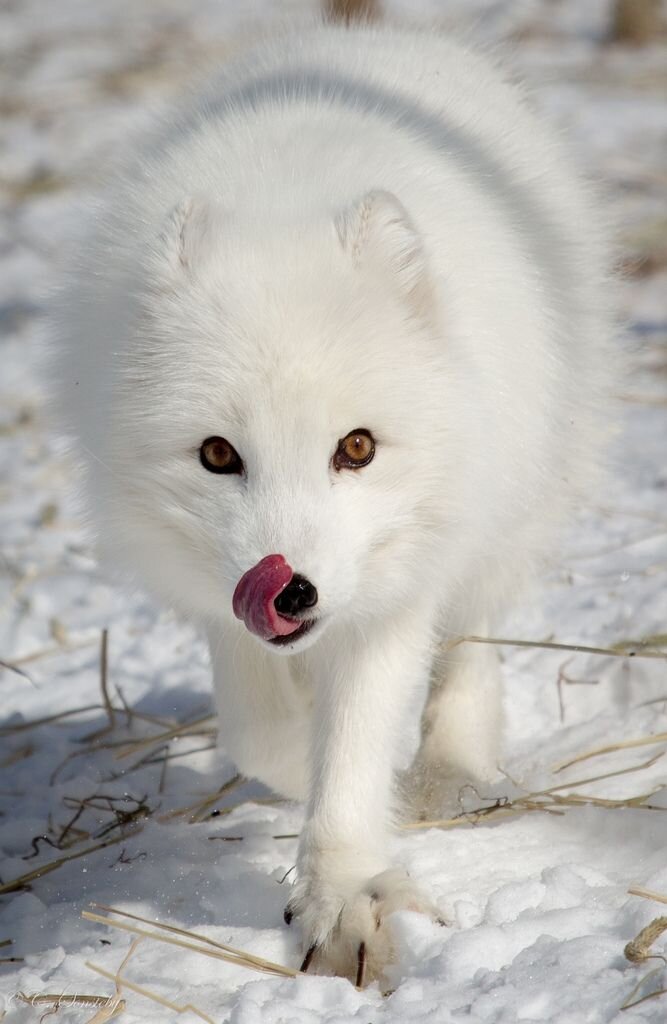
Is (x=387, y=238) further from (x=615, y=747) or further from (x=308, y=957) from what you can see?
(x=615, y=747)

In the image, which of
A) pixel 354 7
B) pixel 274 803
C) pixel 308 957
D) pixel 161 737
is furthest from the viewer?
pixel 354 7

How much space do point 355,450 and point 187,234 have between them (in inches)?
24.0

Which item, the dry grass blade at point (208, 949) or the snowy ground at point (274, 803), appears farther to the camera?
the dry grass blade at point (208, 949)

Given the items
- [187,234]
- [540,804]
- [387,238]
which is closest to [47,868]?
[540,804]

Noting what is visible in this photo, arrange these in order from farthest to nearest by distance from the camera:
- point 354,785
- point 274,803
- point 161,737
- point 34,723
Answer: point 34,723, point 161,737, point 274,803, point 354,785

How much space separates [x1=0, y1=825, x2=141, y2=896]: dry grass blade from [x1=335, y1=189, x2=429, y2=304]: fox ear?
1733mm

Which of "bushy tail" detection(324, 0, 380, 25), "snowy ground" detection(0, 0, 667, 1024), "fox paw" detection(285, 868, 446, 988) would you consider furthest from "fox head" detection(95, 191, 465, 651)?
"bushy tail" detection(324, 0, 380, 25)

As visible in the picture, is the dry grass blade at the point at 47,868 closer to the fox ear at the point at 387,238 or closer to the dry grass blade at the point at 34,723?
the dry grass blade at the point at 34,723

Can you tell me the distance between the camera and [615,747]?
388cm

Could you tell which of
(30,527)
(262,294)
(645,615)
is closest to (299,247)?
(262,294)

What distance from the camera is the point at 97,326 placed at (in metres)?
3.22

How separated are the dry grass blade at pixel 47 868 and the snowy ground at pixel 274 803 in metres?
0.02

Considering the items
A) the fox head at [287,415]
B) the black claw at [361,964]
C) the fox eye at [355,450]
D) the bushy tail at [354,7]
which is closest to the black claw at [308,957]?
the black claw at [361,964]

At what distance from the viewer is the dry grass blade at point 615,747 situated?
3.80 m
